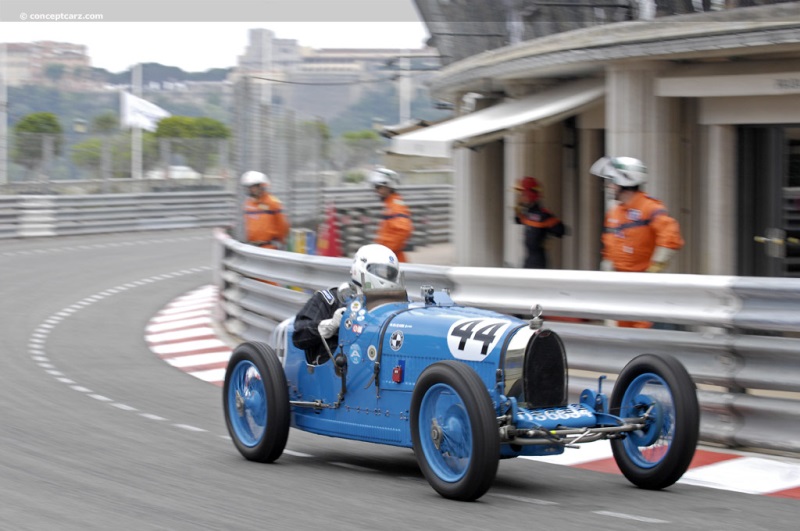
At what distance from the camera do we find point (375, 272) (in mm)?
7625

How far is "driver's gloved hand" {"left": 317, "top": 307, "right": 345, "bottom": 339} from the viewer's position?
757 centimetres

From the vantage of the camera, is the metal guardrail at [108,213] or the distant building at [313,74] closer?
the distant building at [313,74]

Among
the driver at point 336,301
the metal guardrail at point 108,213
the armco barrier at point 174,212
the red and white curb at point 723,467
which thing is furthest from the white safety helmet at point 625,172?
the metal guardrail at point 108,213

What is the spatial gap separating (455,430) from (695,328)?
4111mm

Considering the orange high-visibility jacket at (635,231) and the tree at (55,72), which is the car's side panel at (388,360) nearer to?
the orange high-visibility jacket at (635,231)

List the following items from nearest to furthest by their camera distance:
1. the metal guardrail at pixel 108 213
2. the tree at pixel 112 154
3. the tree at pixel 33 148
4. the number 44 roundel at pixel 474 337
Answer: the number 44 roundel at pixel 474 337
the metal guardrail at pixel 108 213
the tree at pixel 33 148
the tree at pixel 112 154

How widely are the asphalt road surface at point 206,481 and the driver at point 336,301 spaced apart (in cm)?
74

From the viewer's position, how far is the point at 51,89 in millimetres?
73750

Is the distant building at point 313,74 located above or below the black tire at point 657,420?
above

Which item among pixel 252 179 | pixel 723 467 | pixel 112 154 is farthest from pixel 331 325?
pixel 112 154

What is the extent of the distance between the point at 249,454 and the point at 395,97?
84.8 meters

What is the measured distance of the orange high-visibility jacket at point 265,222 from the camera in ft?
50.1

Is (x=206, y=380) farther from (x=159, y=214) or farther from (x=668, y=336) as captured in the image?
(x=159, y=214)

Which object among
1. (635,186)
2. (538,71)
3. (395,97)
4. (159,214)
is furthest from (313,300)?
(395,97)
